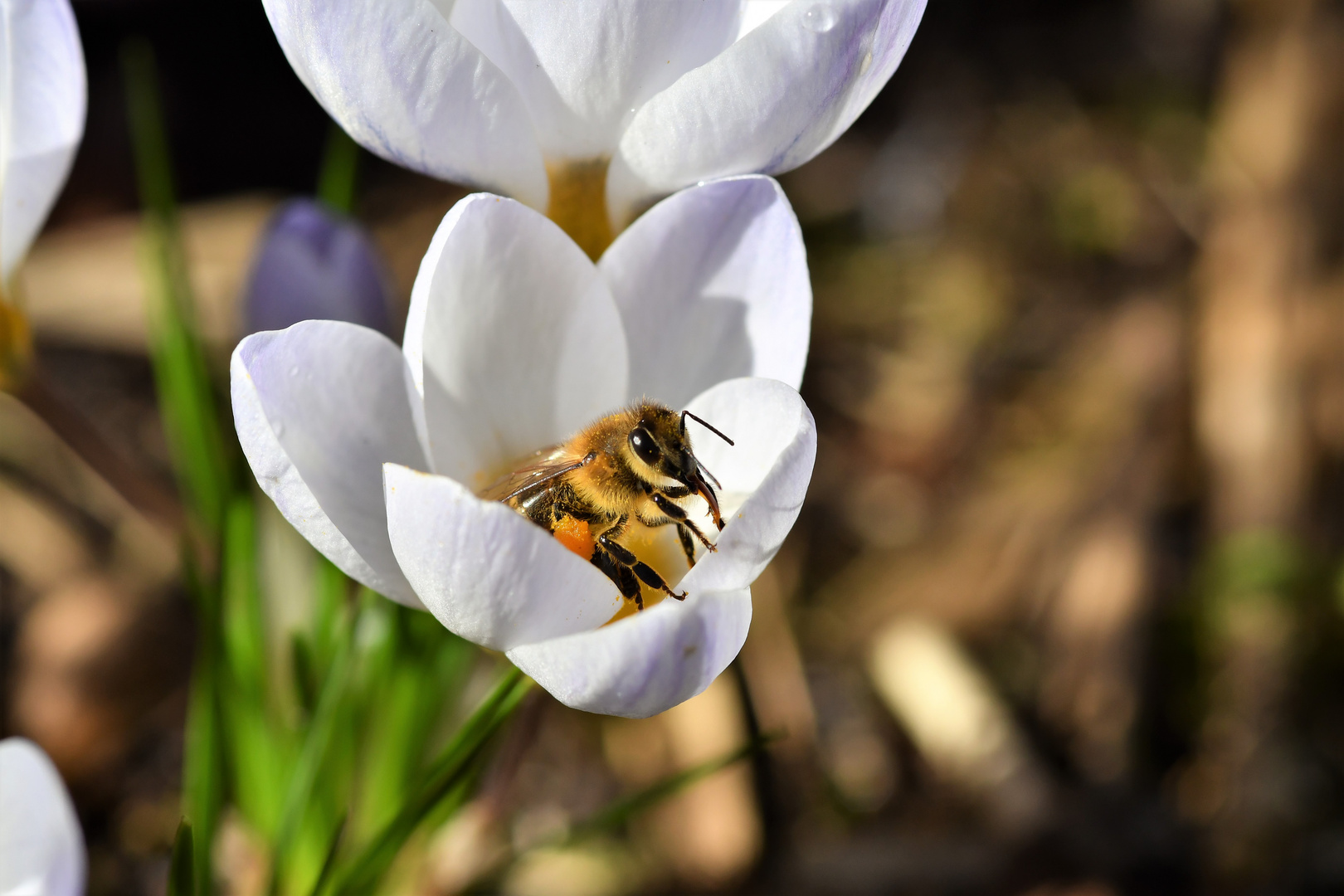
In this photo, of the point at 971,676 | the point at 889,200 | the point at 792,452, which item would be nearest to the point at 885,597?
the point at 971,676

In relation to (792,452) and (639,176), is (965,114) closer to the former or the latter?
(639,176)

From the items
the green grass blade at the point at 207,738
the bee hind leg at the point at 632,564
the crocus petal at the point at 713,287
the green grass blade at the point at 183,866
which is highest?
the crocus petal at the point at 713,287

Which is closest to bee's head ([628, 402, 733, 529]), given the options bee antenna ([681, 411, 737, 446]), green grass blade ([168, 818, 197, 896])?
bee antenna ([681, 411, 737, 446])

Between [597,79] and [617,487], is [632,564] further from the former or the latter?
[597,79]

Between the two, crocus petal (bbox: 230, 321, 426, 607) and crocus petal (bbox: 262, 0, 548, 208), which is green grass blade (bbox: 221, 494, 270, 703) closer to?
crocus petal (bbox: 230, 321, 426, 607)

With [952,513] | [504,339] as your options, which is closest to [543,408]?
[504,339]

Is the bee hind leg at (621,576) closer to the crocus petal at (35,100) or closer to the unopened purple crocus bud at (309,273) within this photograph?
the unopened purple crocus bud at (309,273)

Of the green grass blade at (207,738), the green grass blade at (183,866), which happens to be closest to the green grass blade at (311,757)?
the green grass blade at (207,738)
